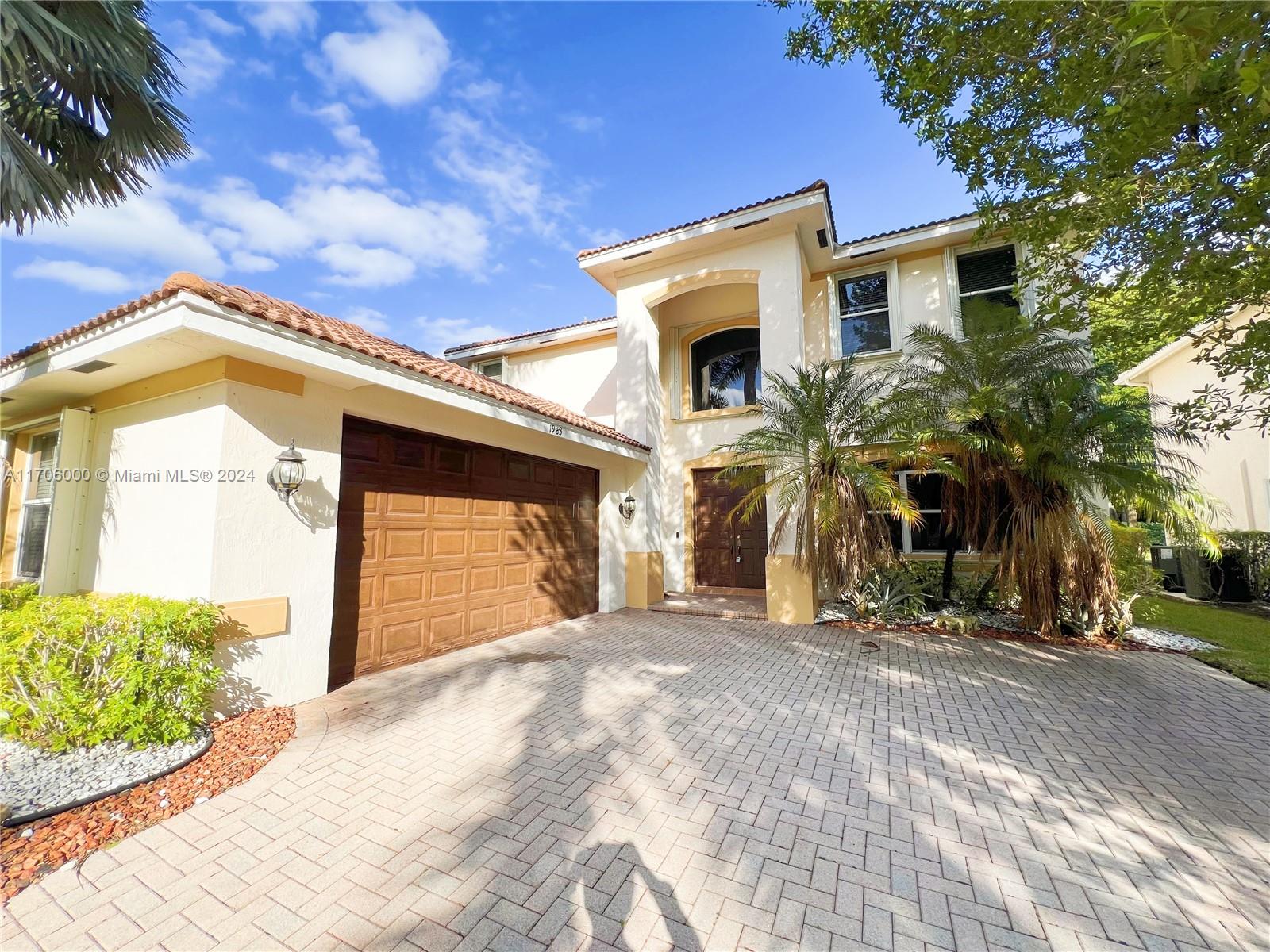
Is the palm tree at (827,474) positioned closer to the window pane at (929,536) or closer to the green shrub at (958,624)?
the green shrub at (958,624)

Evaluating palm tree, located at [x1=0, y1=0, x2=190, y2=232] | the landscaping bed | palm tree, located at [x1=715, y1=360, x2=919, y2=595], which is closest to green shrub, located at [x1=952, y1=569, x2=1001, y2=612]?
palm tree, located at [x1=715, y1=360, x2=919, y2=595]

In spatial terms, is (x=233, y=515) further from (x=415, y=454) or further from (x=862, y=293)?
(x=862, y=293)

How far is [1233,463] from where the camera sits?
42.5 ft

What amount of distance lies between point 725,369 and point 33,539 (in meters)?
12.6

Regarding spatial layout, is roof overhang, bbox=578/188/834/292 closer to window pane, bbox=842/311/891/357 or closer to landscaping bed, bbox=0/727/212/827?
window pane, bbox=842/311/891/357

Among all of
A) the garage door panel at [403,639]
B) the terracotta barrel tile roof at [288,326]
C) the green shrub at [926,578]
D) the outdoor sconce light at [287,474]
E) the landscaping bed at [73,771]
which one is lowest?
the landscaping bed at [73,771]

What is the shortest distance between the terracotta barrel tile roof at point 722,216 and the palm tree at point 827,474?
3.34 meters

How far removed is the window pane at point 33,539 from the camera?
5.99 metres

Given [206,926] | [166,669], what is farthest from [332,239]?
[206,926]

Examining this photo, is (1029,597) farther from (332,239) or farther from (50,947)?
(332,239)

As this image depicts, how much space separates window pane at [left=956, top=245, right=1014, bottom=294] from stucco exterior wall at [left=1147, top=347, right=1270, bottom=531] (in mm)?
5433

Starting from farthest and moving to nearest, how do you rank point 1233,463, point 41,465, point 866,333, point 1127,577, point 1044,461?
1. point 1233,463
2. point 866,333
3. point 1127,577
4. point 1044,461
5. point 41,465

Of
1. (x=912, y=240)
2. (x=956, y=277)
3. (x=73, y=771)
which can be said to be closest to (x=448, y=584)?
(x=73, y=771)

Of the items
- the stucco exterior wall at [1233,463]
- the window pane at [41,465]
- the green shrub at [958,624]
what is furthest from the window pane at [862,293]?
the window pane at [41,465]
